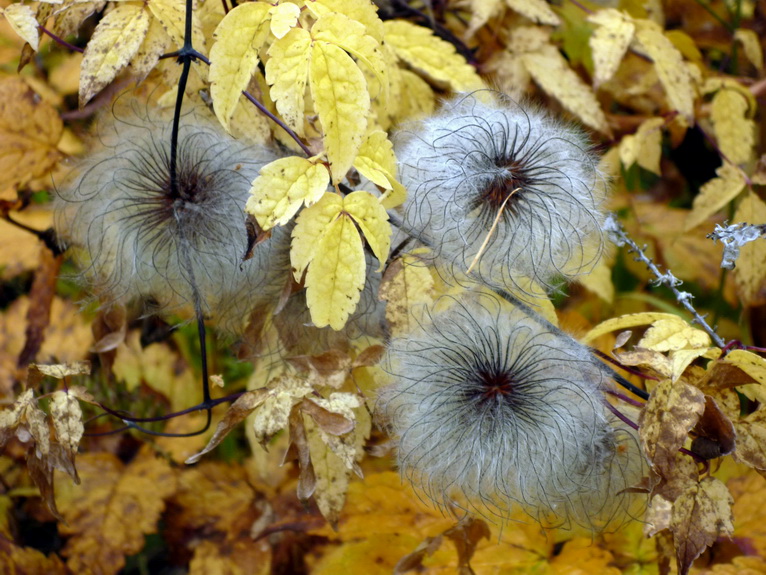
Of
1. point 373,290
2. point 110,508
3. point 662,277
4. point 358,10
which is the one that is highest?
point 358,10

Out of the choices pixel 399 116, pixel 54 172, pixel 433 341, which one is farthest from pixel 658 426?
pixel 54 172

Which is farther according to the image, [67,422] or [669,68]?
[669,68]

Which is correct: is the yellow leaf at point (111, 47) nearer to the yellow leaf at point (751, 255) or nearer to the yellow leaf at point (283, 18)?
the yellow leaf at point (283, 18)

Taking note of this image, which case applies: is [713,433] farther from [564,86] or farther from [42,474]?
[42,474]

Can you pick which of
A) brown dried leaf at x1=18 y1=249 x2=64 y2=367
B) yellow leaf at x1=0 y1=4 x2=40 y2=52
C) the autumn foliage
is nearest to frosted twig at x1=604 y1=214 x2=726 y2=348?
the autumn foliage

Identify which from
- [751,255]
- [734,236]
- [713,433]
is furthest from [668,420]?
[751,255]

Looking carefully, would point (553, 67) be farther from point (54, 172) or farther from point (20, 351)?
point (20, 351)

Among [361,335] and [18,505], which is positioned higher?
[361,335]
